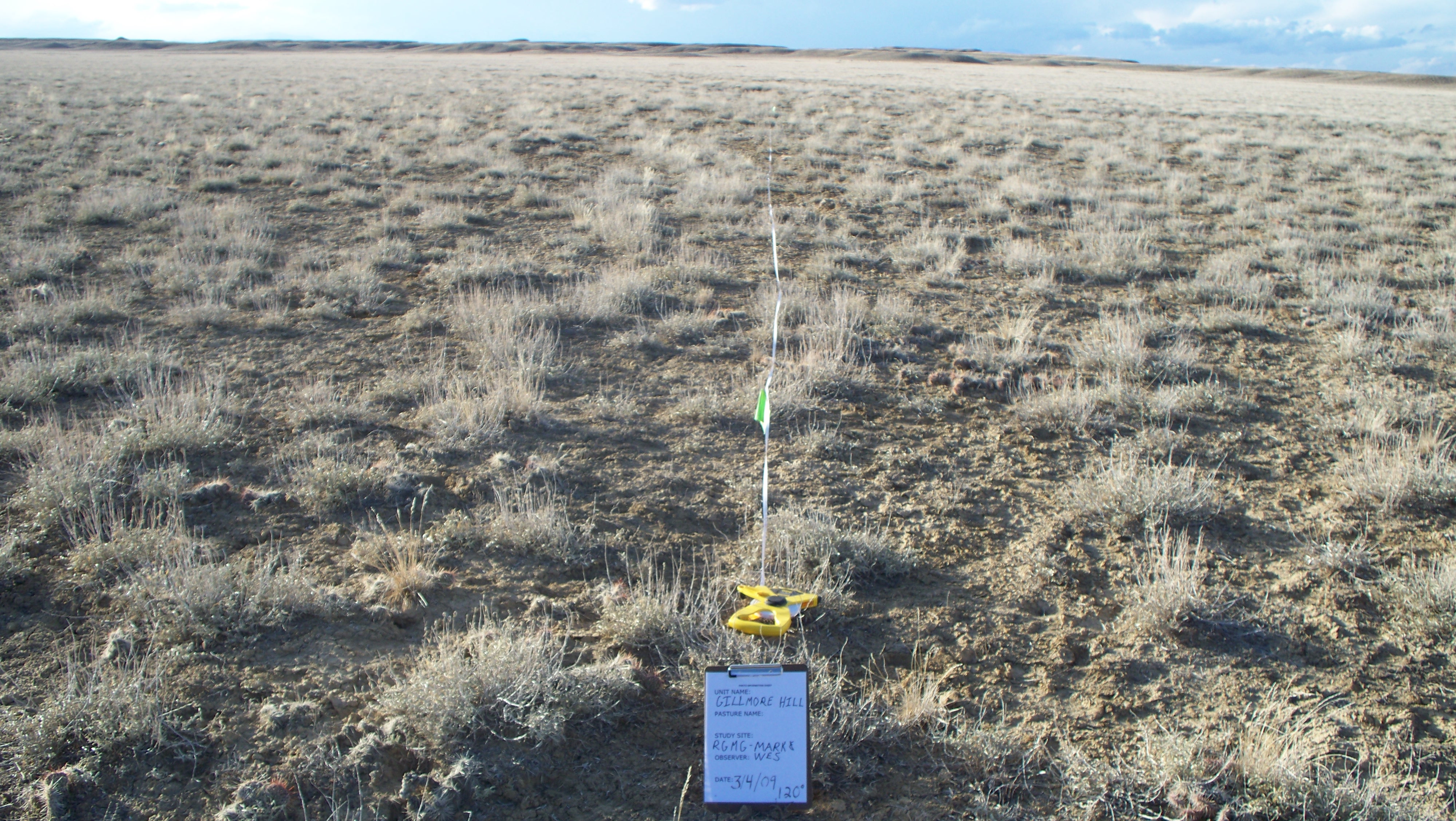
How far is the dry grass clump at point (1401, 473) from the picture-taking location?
164 inches

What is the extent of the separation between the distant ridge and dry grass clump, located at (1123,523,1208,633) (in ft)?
281

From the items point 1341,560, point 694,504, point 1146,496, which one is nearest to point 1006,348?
point 1146,496

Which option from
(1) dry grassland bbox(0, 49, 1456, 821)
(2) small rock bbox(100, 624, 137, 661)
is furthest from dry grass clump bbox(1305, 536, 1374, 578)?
(2) small rock bbox(100, 624, 137, 661)

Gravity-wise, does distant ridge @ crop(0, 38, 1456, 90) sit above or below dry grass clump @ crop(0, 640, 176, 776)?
above

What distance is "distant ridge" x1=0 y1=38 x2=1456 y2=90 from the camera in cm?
8469

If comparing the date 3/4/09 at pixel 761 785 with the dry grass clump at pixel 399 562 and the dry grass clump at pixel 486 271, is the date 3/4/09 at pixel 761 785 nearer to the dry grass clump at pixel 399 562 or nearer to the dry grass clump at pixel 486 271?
the dry grass clump at pixel 399 562

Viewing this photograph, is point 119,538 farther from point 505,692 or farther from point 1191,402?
point 1191,402

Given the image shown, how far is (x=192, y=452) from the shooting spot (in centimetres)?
444

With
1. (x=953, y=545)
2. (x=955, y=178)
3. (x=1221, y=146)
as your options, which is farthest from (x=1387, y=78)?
(x=953, y=545)

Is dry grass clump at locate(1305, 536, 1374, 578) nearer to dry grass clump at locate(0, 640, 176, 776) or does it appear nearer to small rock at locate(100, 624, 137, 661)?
dry grass clump at locate(0, 640, 176, 776)

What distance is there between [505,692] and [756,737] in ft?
2.84

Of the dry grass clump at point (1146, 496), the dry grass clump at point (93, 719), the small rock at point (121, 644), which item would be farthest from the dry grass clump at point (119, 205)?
the dry grass clump at point (1146, 496)

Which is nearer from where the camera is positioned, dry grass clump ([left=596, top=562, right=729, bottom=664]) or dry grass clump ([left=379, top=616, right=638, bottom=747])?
dry grass clump ([left=379, top=616, right=638, bottom=747])

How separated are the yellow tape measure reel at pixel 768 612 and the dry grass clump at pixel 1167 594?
1348 mm
